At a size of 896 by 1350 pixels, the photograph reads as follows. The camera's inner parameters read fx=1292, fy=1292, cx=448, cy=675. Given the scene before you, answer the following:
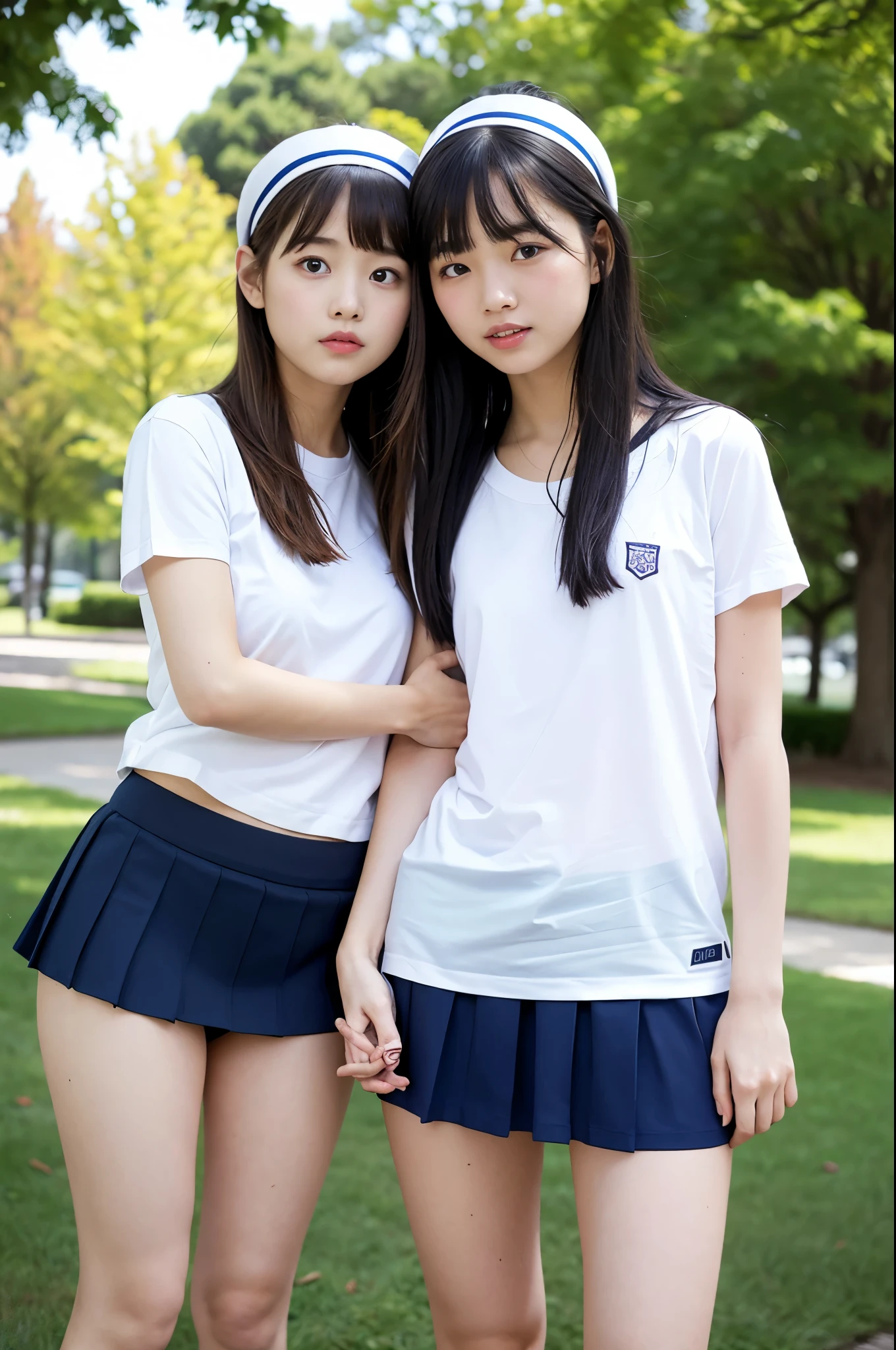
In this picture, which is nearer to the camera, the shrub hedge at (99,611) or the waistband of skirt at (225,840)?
the waistband of skirt at (225,840)

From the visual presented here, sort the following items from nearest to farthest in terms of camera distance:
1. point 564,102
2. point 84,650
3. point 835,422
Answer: point 564,102 < point 84,650 < point 835,422

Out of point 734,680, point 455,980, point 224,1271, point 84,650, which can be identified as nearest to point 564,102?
point 734,680

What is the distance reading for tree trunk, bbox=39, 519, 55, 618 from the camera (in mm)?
5480

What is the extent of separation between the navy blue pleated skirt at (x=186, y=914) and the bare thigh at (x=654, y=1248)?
544 mm

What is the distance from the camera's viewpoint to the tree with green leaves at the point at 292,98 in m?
14.7

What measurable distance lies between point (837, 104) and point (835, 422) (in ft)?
9.79

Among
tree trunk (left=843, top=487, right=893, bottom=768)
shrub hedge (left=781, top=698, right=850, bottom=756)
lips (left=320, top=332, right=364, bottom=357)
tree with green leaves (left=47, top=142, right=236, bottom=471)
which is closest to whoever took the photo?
lips (left=320, top=332, right=364, bottom=357)

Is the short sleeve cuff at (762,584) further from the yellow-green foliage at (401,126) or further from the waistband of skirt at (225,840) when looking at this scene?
the yellow-green foliage at (401,126)

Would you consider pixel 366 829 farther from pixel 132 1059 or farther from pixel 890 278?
pixel 890 278

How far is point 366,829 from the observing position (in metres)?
1.98

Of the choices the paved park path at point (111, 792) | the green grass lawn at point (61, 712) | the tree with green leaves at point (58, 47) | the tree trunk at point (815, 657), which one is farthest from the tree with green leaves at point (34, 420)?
the tree trunk at point (815, 657)

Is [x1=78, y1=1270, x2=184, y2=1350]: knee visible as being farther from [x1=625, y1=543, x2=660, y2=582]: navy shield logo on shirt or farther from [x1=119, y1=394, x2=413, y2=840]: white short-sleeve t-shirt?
[x1=625, y1=543, x2=660, y2=582]: navy shield logo on shirt

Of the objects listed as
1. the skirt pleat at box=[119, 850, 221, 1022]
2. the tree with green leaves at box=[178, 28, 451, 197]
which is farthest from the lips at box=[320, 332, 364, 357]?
the tree with green leaves at box=[178, 28, 451, 197]

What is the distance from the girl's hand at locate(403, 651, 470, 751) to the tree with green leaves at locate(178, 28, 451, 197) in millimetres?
12743
